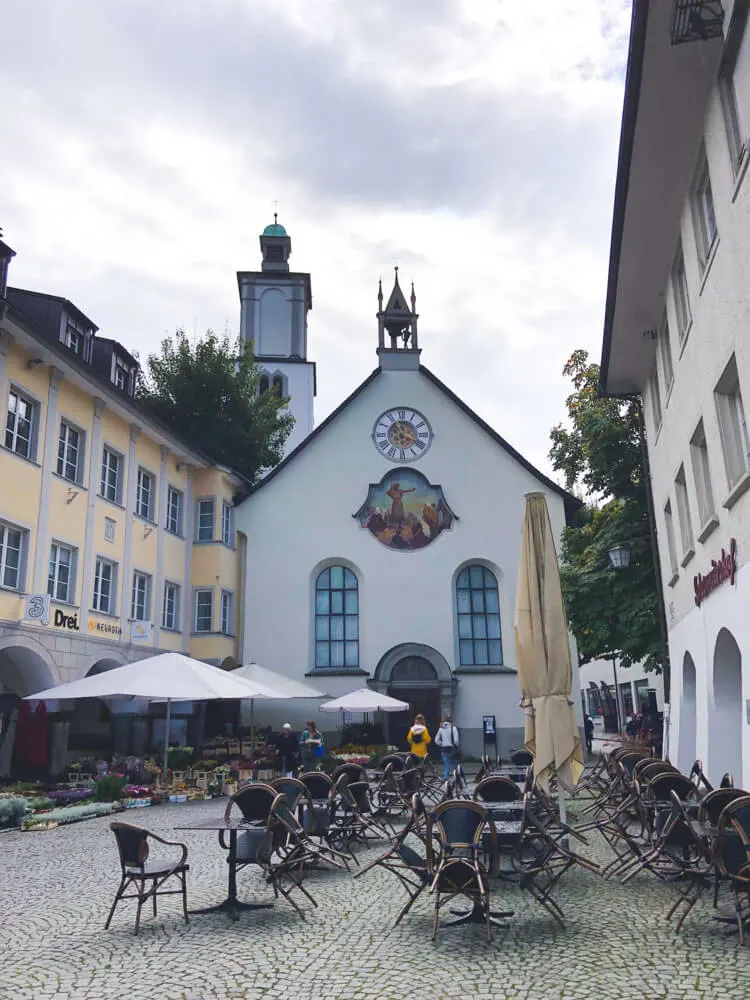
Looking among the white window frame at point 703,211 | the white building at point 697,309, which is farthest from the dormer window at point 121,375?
the white window frame at point 703,211

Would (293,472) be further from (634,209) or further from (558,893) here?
(558,893)

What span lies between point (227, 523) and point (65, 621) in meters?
8.70

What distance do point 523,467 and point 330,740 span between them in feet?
33.8

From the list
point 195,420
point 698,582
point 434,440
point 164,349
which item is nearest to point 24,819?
point 698,582

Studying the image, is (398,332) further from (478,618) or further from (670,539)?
(670,539)

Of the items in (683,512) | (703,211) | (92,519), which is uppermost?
(703,211)

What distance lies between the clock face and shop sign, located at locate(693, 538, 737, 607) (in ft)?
49.7

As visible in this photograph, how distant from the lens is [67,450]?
61.5 feet

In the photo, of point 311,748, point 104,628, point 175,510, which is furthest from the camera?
point 175,510

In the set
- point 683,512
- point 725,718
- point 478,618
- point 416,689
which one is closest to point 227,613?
point 416,689

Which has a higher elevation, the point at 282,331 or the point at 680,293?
the point at 282,331

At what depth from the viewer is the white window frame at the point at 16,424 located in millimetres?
16391

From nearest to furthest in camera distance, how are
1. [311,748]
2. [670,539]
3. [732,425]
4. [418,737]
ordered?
[732,425], [670,539], [418,737], [311,748]

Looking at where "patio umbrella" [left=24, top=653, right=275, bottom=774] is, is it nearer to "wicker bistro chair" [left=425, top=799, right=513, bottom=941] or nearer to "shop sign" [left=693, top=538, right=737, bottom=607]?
"shop sign" [left=693, top=538, right=737, bottom=607]
